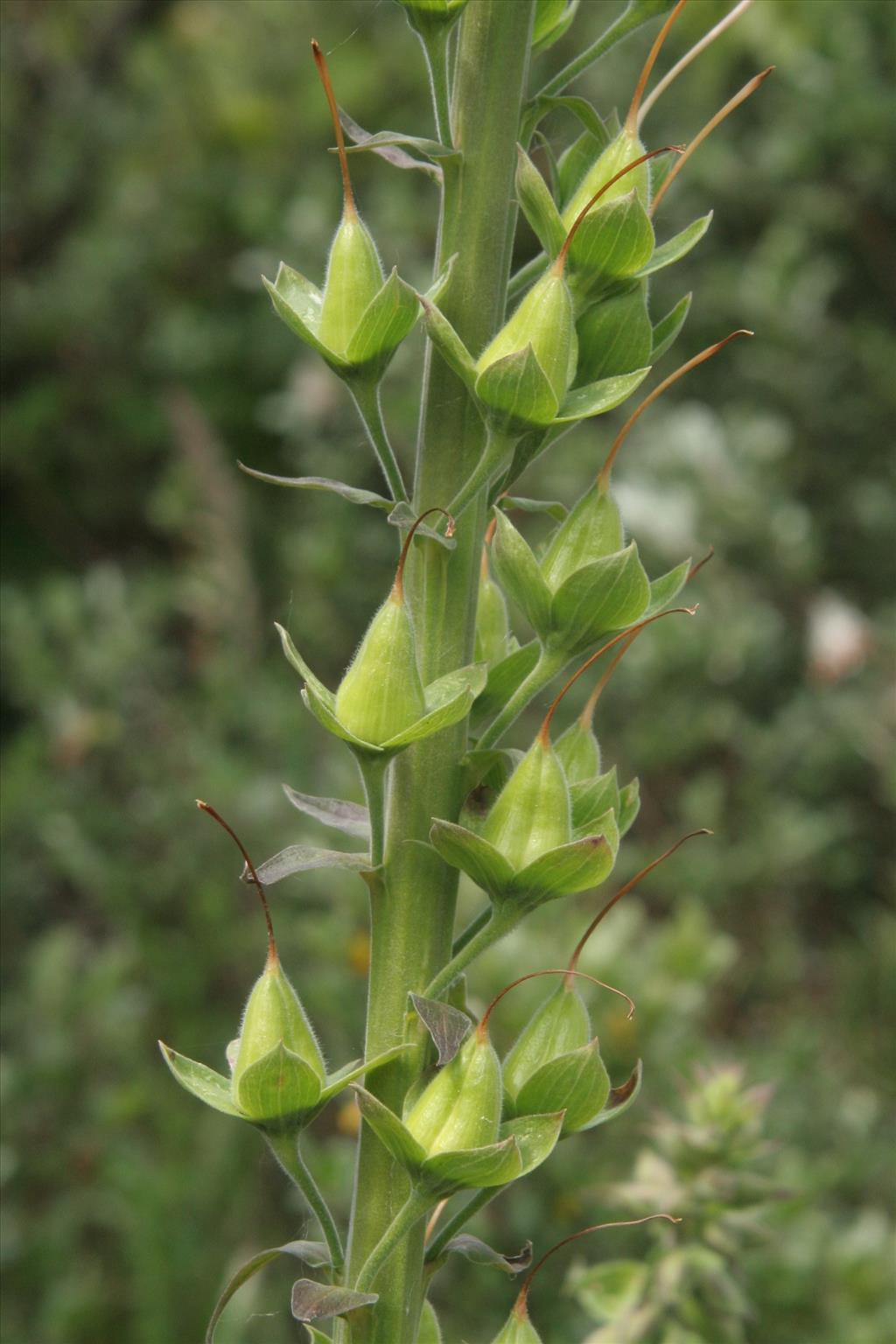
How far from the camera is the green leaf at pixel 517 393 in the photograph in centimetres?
65

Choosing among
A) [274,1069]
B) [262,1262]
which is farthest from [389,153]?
[262,1262]

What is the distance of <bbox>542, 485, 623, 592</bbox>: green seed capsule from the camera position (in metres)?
0.71

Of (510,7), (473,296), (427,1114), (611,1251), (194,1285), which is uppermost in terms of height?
(510,7)

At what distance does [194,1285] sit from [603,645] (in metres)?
1.67

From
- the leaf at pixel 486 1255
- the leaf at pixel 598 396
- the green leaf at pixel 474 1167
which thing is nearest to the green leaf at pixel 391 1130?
the green leaf at pixel 474 1167

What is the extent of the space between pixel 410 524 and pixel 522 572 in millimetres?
62

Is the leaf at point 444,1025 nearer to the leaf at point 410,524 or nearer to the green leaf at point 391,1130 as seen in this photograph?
the green leaf at point 391,1130

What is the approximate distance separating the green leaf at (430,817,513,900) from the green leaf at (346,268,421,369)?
0.79ft

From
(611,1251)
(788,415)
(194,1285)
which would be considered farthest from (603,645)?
(788,415)

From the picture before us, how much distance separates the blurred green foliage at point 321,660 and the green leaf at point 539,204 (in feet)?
1.98

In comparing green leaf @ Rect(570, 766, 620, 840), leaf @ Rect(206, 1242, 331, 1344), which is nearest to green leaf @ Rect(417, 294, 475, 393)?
green leaf @ Rect(570, 766, 620, 840)

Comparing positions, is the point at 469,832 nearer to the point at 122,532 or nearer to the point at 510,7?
the point at 510,7

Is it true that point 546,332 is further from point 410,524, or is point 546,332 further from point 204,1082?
point 204,1082

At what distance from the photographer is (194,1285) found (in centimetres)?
205
